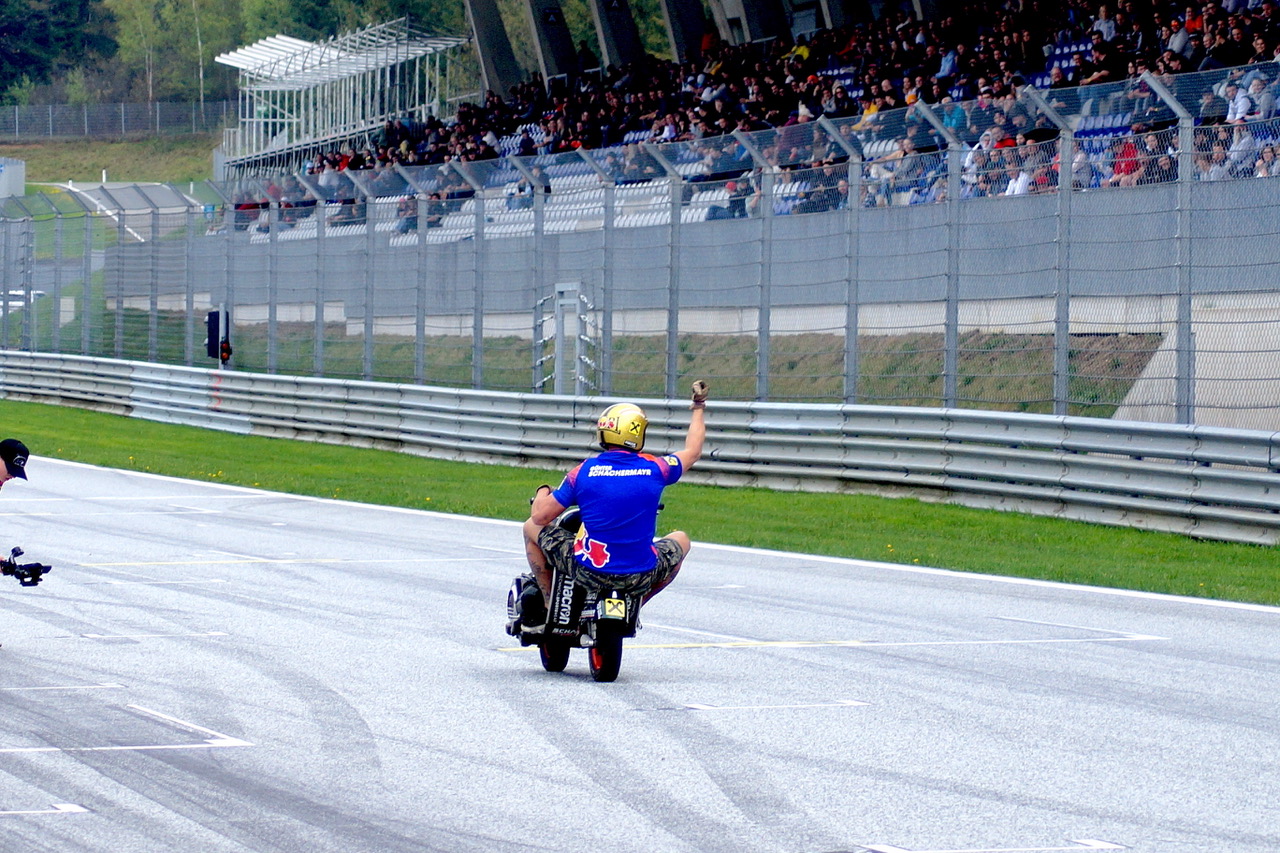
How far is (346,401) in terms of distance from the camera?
25.8 metres

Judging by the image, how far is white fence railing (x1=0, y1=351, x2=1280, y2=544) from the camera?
579 inches

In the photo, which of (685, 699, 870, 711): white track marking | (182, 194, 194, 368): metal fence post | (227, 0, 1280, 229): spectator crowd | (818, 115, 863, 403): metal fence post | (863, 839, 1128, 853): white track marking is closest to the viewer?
(863, 839, 1128, 853): white track marking

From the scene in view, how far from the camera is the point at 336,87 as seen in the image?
5525 cm

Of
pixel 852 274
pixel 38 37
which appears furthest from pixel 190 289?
pixel 38 37

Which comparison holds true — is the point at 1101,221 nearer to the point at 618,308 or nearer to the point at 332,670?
the point at 618,308

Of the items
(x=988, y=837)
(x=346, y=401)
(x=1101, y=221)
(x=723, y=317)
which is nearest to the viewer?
(x=988, y=837)

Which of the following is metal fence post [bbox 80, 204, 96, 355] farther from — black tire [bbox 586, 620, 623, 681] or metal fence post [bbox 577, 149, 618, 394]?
black tire [bbox 586, 620, 623, 681]

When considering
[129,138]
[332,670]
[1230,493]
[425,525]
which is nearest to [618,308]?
[425,525]

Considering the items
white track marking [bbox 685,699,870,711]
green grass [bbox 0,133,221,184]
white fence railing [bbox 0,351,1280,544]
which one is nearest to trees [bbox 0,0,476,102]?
green grass [bbox 0,133,221,184]

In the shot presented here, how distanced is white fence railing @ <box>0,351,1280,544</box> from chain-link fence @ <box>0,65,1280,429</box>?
38 centimetres

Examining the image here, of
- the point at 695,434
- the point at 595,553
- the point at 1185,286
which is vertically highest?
the point at 1185,286

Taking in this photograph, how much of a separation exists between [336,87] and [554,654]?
159 feet

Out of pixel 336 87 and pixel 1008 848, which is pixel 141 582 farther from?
pixel 336 87

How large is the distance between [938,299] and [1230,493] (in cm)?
411
